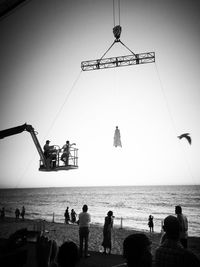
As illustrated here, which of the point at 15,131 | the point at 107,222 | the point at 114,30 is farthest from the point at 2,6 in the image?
the point at 107,222

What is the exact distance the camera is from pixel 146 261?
Answer: 8.45ft

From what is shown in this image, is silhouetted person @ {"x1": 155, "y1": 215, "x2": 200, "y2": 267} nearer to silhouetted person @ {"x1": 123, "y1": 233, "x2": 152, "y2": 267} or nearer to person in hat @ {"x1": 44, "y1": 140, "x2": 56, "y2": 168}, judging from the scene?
silhouetted person @ {"x1": 123, "y1": 233, "x2": 152, "y2": 267}

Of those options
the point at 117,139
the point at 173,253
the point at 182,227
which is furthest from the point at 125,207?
the point at 173,253

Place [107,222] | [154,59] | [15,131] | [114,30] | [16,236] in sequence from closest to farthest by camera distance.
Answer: [16,236]
[107,222]
[15,131]
[114,30]
[154,59]

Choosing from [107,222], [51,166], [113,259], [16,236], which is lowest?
[113,259]

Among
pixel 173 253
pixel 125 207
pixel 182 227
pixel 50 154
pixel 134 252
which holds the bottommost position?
pixel 125 207

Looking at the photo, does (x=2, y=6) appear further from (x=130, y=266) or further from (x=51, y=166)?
(x=130, y=266)

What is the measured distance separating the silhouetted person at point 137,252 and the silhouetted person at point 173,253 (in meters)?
0.41

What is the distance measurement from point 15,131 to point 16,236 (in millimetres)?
10006

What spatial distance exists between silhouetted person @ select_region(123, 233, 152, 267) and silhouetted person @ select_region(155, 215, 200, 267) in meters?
0.41

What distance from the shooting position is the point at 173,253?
2.86 m

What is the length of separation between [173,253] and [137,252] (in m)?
0.59

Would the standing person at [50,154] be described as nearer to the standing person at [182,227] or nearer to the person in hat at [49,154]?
the person in hat at [49,154]

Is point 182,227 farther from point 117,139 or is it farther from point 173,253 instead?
point 117,139
